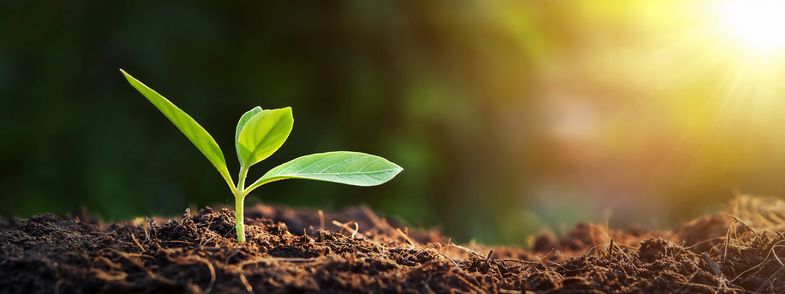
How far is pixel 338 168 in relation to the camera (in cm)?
128

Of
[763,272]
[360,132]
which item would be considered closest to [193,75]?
[360,132]

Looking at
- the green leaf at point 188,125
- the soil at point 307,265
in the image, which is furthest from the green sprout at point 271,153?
the soil at point 307,265

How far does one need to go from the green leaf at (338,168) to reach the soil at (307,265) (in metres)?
0.14

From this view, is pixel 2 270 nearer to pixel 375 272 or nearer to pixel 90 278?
pixel 90 278

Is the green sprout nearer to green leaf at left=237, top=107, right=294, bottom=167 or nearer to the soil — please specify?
green leaf at left=237, top=107, right=294, bottom=167

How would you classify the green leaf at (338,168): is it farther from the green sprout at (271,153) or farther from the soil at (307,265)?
the soil at (307,265)

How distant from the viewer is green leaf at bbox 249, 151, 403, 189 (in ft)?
4.12

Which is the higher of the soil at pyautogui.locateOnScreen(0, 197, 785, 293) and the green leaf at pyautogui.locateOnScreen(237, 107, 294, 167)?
the green leaf at pyautogui.locateOnScreen(237, 107, 294, 167)

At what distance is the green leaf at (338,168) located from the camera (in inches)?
49.4

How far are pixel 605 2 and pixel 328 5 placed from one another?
5.06ft

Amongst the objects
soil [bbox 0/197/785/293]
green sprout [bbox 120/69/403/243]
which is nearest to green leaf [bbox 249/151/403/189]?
green sprout [bbox 120/69/403/243]

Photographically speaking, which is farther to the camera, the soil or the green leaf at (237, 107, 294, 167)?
the green leaf at (237, 107, 294, 167)

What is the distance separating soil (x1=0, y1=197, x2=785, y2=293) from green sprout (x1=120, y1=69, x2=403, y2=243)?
0.13 metres

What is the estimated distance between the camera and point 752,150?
12.7 ft
